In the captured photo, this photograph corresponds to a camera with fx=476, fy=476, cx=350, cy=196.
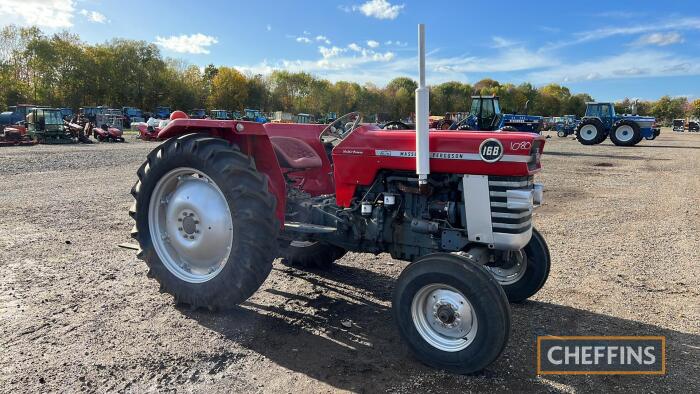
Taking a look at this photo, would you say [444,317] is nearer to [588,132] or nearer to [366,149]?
[366,149]

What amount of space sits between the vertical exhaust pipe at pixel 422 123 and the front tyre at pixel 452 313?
0.56 meters

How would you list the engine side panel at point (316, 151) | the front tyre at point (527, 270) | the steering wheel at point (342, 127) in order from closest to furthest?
the steering wheel at point (342, 127) → the front tyre at point (527, 270) → the engine side panel at point (316, 151)

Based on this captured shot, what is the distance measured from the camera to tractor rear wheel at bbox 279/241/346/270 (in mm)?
4750

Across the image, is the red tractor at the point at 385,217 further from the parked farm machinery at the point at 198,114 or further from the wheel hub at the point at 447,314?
the parked farm machinery at the point at 198,114

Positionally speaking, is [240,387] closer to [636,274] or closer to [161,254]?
[161,254]

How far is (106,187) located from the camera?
10.0 metres

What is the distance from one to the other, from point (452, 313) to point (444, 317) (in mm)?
59

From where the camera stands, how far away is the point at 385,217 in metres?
3.56

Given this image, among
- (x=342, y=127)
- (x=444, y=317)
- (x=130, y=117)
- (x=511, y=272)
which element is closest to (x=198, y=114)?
(x=130, y=117)

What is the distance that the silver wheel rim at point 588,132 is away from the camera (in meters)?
26.6

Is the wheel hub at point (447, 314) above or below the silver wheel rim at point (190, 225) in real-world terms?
below

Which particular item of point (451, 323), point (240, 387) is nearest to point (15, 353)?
point (240, 387)

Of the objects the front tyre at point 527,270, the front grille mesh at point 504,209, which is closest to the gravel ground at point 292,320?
the front tyre at point 527,270

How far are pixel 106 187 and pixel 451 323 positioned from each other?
30.0 feet
